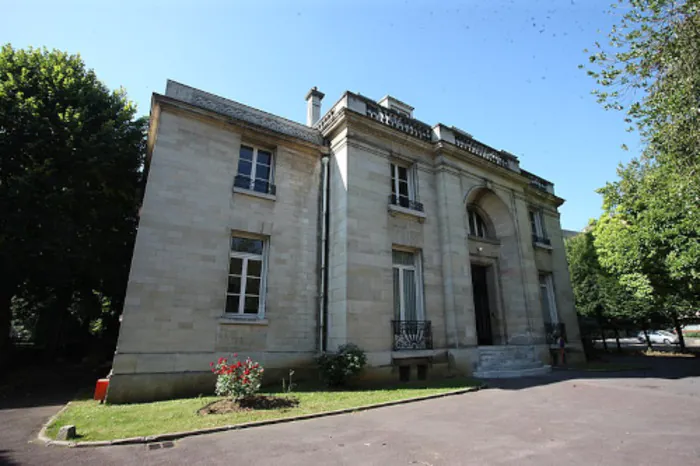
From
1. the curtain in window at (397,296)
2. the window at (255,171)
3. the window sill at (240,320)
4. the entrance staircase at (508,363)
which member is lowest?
the entrance staircase at (508,363)

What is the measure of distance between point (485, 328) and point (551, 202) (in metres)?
8.82

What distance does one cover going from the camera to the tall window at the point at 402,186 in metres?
12.2

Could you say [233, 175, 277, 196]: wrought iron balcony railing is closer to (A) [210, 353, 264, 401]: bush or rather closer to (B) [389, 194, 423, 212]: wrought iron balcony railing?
(B) [389, 194, 423, 212]: wrought iron balcony railing

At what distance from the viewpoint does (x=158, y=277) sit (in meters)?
8.67

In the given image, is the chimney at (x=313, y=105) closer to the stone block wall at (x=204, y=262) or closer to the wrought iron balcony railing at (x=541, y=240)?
the stone block wall at (x=204, y=262)

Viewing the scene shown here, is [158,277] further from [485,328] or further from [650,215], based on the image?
[650,215]

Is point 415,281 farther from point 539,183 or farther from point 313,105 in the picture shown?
point 539,183

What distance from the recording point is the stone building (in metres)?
8.75

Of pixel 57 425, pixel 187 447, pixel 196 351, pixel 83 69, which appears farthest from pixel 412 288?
pixel 83 69

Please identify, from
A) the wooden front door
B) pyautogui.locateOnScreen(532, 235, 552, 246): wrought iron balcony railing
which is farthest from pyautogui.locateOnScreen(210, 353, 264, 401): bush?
pyautogui.locateOnScreen(532, 235, 552, 246): wrought iron balcony railing

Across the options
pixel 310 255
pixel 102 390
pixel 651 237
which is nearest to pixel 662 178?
pixel 651 237

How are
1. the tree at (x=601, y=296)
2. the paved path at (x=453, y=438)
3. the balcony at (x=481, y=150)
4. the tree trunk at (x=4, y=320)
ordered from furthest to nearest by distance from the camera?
1. the tree at (x=601, y=296)
2. the balcony at (x=481, y=150)
3. the tree trunk at (x=4, y=320)
4. the paved path at (x=453, y=438)

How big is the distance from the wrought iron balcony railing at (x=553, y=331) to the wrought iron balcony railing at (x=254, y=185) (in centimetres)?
1254

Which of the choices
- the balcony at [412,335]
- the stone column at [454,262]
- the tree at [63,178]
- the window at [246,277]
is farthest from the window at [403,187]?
the tree at [63,178]
